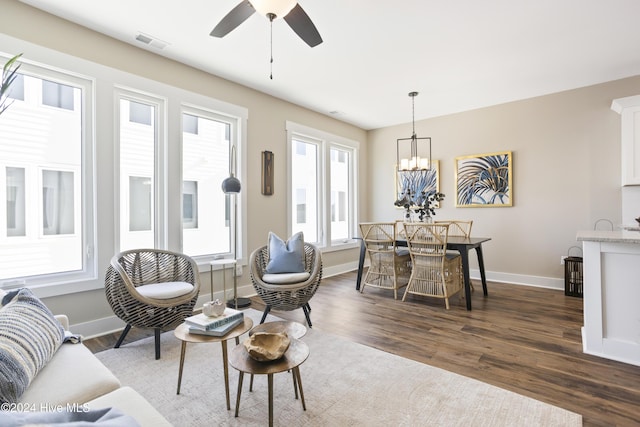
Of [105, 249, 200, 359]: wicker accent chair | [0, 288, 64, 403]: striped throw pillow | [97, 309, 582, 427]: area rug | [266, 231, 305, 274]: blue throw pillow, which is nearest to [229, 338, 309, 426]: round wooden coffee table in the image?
[97, 309, 582, 427]: area rug

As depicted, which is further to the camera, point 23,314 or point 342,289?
point 342,289

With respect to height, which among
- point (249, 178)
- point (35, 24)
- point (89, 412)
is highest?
point (35, 24)

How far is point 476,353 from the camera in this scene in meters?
2.47

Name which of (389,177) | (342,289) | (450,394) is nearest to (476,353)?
(450,394)

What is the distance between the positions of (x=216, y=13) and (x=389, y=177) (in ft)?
14.1

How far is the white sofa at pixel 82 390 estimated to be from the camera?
3.61 feet

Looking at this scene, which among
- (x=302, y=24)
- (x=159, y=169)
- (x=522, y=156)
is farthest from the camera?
(x=522, y=156)

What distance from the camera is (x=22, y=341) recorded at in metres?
1.25

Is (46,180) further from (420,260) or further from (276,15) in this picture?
(420,260)

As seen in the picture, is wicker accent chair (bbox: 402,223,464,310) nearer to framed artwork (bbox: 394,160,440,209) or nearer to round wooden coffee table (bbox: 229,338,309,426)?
framed artwork (bbox: 394,160,440,209)

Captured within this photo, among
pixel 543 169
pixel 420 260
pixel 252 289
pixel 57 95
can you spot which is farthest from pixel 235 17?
pixel 543 169

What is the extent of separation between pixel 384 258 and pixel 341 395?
2.48 m

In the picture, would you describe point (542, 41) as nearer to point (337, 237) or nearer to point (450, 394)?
point (450, 394)

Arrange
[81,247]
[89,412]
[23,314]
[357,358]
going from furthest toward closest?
[81,247] < [357,358] < [23,314] < [89,412]
